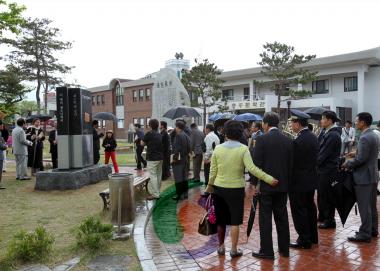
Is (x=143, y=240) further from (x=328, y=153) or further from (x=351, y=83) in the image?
(x=351, y=83)

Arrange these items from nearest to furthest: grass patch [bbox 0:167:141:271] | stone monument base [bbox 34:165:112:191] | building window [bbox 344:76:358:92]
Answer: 1. grass patch [bbox 0:167:141:271]
2. stone monument base [bbox 34:165:112:191]
3. building window [bbox 344:76:358:92]

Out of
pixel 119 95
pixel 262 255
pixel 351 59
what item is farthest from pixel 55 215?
pixel 119 95

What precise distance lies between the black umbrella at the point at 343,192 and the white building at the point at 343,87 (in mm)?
25097

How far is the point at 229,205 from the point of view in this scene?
4.96 m

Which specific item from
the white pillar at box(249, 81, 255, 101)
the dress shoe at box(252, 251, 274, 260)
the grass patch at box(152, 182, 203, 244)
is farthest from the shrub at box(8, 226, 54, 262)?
the white pillar at box(249, 81, 255, 101)

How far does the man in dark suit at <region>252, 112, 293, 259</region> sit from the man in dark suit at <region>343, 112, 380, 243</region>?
124 cm

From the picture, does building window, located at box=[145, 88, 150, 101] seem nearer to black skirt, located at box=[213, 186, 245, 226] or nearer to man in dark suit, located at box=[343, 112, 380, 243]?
man in dark suit, located at box=[343, 112, 380, 243]

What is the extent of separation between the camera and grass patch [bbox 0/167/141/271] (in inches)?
201

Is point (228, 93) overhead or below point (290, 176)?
overhead

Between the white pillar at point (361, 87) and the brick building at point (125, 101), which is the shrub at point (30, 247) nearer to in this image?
the white pillar at point (361, 87)

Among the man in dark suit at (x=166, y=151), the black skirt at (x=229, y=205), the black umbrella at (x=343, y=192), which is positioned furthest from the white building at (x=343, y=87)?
→ the black skirt at (x=229, y=205)

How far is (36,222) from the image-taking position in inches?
269

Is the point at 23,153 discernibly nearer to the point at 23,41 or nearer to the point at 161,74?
the point at 161,74

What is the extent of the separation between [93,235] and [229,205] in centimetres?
183
